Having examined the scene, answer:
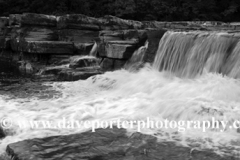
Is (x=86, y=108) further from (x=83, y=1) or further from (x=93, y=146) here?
(x=83, y=1)

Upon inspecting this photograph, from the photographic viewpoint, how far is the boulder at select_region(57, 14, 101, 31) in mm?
15141

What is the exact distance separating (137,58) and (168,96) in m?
3.66

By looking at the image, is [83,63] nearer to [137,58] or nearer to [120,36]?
[120,36]

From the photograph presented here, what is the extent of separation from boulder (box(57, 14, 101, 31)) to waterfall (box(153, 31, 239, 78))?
7.38 metres

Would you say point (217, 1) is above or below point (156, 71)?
above

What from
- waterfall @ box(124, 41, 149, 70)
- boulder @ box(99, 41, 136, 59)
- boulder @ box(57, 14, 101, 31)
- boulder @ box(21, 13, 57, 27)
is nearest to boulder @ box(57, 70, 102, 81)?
boulder @ box(99, 41, 136, 59)

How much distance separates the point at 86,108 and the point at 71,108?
31 cm

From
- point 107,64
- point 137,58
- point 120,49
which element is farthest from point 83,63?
point 137,58

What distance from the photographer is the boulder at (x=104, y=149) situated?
347cm

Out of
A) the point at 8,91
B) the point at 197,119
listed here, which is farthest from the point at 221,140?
the point at 8,91

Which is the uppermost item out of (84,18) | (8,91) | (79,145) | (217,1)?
(217,1)

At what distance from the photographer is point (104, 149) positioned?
3695mm

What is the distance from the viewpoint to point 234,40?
6508mm

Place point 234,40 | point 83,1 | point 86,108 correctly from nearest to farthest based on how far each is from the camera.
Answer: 1. point 86,108
2. point 234,40
3. point 83,1
